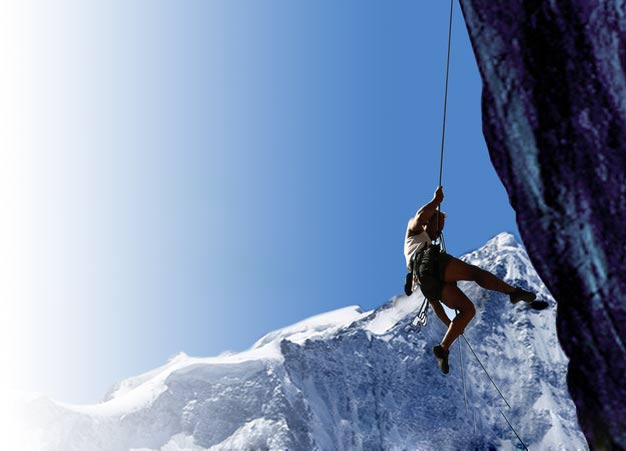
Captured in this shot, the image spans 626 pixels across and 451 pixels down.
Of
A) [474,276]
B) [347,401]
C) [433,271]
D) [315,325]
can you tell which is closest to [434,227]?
[433,271]

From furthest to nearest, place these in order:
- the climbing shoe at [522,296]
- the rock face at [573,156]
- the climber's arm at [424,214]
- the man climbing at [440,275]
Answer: the climber's arm at [424,214] < the man climbing at [440,275] < the climbing shoe at [522,296] < the rock face at [573,156]

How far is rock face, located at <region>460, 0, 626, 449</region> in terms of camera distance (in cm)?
620

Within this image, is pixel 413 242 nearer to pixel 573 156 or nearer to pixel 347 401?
pixel 573 156

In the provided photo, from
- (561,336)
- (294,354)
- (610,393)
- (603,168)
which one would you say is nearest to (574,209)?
(603,168)

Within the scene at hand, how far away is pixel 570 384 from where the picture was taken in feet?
22.3

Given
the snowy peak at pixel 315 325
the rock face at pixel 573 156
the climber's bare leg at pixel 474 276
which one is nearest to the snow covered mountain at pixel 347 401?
the snowy peak at pixel 315 325

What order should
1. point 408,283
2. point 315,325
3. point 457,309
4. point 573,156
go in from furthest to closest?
point 315,325 < point 408,283 < point 457,309 < point 573,156

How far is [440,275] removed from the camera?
8.38 meters

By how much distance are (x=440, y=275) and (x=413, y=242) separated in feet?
2.24

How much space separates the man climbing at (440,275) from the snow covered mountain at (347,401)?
8152 cm

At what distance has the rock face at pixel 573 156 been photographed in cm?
620

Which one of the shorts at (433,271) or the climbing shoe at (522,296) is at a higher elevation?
the shorts at (433,271)

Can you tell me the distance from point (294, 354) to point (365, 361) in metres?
10.8

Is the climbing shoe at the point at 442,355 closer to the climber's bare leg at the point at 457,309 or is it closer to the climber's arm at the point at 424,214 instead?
the climber's bare leg at the point at 457,309
